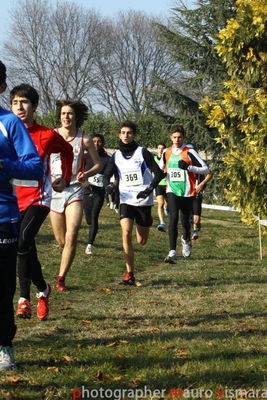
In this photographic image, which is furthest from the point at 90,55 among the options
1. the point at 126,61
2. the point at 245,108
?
the point at 245,108

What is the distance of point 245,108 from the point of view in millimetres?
11508

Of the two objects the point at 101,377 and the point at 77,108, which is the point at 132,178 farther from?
the point at 101,377

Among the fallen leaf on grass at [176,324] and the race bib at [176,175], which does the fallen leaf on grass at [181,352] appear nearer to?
the fallen leaf on grass at [176,324]

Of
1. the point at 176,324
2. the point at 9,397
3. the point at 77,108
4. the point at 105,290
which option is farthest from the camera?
the point at 105,290

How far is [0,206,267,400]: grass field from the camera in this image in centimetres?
453

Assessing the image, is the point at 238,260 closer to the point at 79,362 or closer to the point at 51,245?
the point at 51,245

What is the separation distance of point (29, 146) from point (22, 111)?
1996 mm

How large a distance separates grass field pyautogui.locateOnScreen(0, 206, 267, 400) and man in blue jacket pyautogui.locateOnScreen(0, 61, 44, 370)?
12.8 inches

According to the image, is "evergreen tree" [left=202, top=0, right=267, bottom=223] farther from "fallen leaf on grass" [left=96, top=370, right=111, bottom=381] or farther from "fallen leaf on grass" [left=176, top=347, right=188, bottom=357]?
"fallen leaf on grass" [left=96, top=370, right=111, bottom=381]

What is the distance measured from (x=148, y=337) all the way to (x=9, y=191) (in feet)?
6.39

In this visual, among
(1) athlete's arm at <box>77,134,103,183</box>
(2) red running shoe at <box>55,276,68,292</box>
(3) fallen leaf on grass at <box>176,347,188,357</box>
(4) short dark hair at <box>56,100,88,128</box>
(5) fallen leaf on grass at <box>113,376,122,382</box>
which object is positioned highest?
(4) short dark hair at <box>56,100,88,128</box>

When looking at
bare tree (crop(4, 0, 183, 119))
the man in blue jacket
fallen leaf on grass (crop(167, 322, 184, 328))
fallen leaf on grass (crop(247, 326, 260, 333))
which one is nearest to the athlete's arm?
fallen leaf on grass (crop(167, 322, 184, 328))

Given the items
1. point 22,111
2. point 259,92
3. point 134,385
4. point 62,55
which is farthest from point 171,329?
point 62,55

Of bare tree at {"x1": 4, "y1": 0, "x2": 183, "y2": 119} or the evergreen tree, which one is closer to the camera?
the evergreen tree
